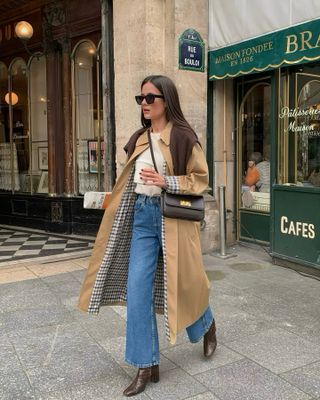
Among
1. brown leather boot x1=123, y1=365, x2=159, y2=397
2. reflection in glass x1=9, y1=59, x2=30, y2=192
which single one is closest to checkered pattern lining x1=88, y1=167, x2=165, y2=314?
brown leather boot x1=123, y1=365, x2=159, y2=397

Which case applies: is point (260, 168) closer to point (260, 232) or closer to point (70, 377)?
point (260, 232)

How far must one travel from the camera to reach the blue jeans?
2.85 metres

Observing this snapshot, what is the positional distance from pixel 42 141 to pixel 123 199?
6.71m

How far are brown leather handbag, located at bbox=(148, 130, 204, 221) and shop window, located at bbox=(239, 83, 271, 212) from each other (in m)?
3.92

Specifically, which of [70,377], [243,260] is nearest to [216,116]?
[243,260]

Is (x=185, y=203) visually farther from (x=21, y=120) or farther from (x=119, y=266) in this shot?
(x=21, y=120)

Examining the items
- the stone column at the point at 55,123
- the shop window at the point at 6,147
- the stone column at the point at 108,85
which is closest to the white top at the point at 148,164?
the stone column at the point at 108,85

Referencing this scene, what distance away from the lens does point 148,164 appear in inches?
117

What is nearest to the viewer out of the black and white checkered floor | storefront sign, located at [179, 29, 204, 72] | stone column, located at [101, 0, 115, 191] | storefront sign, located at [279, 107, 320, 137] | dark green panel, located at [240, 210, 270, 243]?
storefront sign, located at [279, 107, 320, 137]

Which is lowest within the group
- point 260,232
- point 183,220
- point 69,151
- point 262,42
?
point 260,232

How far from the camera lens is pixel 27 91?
376 inches

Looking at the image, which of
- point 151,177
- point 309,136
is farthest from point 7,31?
point 151,177

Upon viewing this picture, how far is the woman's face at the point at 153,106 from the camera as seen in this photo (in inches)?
116

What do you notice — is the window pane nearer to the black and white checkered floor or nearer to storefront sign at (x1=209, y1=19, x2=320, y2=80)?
the black and white checkered floor
